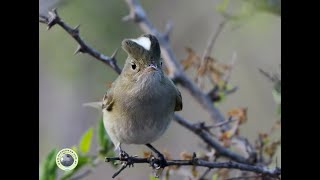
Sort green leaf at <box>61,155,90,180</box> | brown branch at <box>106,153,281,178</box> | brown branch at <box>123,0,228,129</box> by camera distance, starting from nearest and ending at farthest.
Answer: brown branch at <box>106,153,281,178</box>
green leaf at <box>61,155,90,180</box>
brown branch at <box>123,0,228,129</box>

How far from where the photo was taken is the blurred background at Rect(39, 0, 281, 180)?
5.16 m

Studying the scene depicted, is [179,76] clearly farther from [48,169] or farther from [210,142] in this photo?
[48,169]

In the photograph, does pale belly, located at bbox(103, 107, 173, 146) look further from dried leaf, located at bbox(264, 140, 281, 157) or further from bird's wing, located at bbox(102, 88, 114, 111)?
dried leaf, located at bbox(264, 140, 281, 157)

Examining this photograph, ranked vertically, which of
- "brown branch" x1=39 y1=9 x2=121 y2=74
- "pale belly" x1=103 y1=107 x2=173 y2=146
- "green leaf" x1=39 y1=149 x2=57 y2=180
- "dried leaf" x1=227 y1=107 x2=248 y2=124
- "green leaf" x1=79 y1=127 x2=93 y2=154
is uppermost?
"brown branch" x1=39 y1=9 x2=121 y2=74

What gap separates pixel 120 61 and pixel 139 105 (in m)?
2.47

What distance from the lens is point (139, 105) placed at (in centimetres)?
326

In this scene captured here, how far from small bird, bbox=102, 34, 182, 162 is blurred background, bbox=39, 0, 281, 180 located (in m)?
1.58

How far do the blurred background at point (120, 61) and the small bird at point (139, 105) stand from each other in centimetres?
158

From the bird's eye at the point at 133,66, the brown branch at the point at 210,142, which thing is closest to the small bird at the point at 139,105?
the bird's eye at the point at 133,66

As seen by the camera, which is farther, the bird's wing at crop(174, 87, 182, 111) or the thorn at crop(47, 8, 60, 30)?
the bird's wing at crop(174, 87, 182, 111)

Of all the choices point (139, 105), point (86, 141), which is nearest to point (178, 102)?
point (139, 105)

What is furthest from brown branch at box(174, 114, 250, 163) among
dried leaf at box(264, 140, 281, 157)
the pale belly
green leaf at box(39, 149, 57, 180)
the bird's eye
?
green leaf at box(39, 149, 57, 180)
